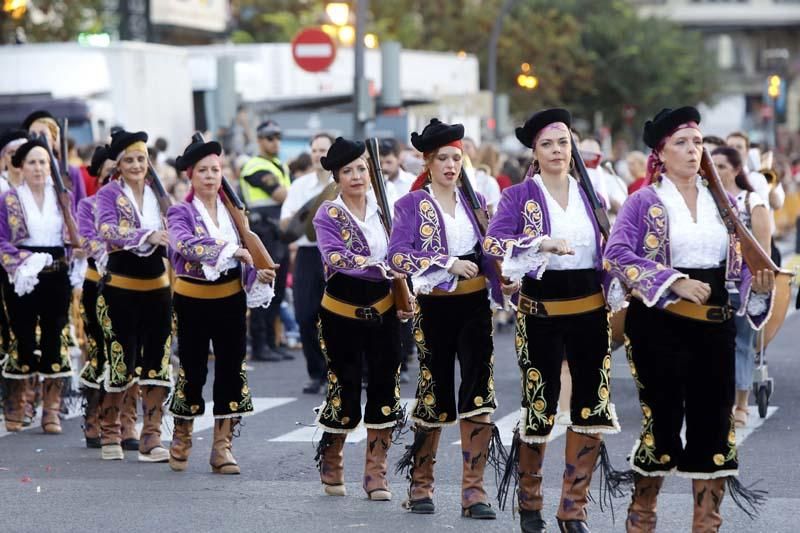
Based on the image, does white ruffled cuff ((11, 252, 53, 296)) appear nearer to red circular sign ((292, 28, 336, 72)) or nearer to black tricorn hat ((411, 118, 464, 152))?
black tricorn hat ((411, 118, 464, 152))

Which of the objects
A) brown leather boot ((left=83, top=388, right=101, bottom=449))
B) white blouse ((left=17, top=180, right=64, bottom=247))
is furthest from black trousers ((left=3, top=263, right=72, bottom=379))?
brown leather boot ((left=83, top=388, right=101, bottom=449))

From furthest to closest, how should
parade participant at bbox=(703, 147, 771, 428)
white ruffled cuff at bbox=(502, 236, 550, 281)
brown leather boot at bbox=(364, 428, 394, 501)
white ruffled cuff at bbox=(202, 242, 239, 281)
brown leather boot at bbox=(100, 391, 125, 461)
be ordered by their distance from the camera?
brown leather boot at bbox=(100, 391, 125, 461)
parade participant at bbox=(703, 147, 771, 428)
white ruffled cuff at bbox=(202, 242, 239, 281)
brown leather boot at bbox=(364, 428, 394, 501)
white ruffled cuff at bbox=(502, 236, 550, 281)

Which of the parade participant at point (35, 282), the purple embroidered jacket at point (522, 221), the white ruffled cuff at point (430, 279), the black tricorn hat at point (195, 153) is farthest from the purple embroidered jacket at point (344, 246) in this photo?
the parade participant at point (35, 282)

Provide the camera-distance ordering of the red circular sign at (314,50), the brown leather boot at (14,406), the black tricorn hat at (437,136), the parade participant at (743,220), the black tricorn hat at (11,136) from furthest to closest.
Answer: the red circular sign at (314,50), the black tricorn hat at (11,136), the brown leather boot at (14,406), the parade participant at (743,220), the black tricorn hat at (437,136)

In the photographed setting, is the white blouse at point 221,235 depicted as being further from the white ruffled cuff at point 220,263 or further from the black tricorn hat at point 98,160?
the black tricorn hat at point 98,160

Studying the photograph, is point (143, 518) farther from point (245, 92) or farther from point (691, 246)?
point (245, 92)

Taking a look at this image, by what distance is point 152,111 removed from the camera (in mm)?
24172

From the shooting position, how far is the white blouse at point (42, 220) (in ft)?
38.2

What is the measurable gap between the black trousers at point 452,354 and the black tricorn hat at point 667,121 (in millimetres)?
1460

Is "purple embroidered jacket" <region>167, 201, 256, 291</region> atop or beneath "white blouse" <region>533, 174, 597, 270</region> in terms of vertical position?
beneath

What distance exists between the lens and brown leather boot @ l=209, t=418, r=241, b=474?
991 cm

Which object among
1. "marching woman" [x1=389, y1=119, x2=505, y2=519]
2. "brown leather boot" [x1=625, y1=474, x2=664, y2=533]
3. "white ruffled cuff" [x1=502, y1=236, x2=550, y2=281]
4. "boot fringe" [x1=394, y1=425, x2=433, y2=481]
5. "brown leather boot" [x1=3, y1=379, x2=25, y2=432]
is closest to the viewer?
"brown leather boot" [x1=625, y1=474, x2=664, y2=533]

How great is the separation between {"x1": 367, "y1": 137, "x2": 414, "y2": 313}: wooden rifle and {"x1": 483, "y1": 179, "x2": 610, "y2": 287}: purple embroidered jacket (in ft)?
3.46

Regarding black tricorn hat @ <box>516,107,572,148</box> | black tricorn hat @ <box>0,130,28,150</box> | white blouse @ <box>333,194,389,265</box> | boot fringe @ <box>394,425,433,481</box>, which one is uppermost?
black tricorn hat @ <box>516,107,572,148</box>
